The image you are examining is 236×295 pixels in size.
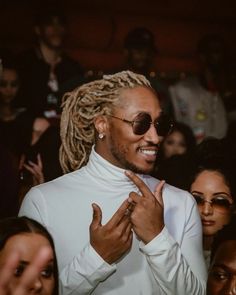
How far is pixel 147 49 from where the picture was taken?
251 inches

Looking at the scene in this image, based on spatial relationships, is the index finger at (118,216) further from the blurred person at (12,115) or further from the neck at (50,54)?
the neck at (50,54)

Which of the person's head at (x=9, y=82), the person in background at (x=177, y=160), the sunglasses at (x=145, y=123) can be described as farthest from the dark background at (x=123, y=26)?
the sunglasses at (x=145, y=123)

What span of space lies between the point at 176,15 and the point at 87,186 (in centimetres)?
466

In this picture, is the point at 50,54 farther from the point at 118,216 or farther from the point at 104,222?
the point at 118,216

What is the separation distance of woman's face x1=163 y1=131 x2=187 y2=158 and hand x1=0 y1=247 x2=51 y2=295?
332 centimetres

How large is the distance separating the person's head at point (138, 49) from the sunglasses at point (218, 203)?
8.35 ft

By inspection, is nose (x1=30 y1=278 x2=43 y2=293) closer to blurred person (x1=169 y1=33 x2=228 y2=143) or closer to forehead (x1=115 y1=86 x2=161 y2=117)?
forehead (x1=115 y1=86 x2=161 y2=117)

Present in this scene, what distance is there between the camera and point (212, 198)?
3947 mm

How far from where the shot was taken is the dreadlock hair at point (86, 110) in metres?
3.46

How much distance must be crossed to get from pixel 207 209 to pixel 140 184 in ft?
3.09

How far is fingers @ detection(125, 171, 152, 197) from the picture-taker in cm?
302

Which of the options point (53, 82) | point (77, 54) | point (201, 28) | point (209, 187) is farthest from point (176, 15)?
point (209, 187)

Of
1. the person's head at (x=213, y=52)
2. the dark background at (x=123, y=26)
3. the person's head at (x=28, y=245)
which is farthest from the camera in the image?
the dark background at (x=123, y=26)

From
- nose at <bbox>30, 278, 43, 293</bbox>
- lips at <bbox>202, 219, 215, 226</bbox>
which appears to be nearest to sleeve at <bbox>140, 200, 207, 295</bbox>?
nose at <bbox>30, 278, 43, 293</bbox>
